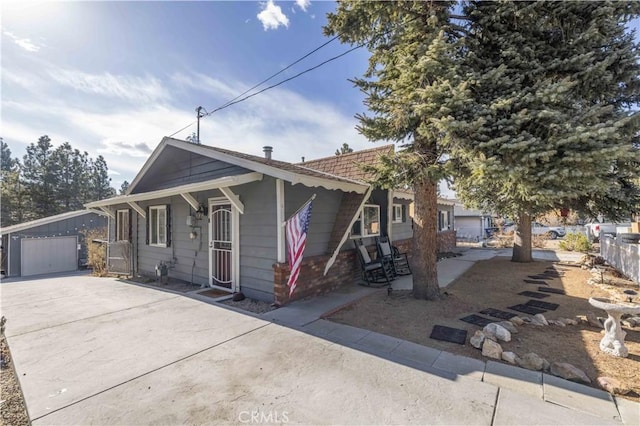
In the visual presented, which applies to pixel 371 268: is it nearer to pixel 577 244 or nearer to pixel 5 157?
pixel 577 244

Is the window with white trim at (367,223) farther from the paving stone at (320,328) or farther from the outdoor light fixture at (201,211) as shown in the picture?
the outdoor light fixture at (201,211)

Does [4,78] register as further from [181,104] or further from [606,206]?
[606,206]

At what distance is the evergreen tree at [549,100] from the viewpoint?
3844mm

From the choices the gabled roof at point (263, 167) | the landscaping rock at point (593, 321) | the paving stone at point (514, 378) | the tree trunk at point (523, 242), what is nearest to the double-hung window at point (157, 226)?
the gabled roof at point (263, 167)

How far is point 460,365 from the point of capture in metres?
3.31

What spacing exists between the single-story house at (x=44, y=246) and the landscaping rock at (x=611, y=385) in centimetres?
1472

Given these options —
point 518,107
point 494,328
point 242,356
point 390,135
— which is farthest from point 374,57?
point 242,356

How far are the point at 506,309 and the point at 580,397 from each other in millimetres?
2890

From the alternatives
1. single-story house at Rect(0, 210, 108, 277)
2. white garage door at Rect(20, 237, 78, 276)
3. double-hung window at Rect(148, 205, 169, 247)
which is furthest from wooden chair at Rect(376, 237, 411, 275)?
white garage door at Rect(20, 237, 78, 276)

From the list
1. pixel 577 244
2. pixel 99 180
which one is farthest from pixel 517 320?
pixel 99 180

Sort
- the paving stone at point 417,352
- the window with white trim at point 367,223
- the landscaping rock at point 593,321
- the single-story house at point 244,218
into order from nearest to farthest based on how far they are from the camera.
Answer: the paving stone at point 417,352
the landscaping rock at point 593,321
the single-story house at point 244,218
the window with white trim at point 367,223

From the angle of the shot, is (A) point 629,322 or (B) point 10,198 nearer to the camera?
(A) point 629,322

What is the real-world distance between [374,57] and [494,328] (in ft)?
17.4

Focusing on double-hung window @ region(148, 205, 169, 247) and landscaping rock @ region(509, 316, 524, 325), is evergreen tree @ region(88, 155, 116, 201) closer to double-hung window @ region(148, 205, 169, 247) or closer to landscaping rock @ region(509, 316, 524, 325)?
double-hung window @ region(148, 205, 169, 247)
